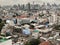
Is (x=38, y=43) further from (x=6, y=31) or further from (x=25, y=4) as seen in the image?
(x=25, y=4)

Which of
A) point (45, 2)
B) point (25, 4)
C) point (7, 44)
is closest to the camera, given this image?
point (7, 44)

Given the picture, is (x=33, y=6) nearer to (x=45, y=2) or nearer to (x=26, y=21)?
(x=45, y=2)

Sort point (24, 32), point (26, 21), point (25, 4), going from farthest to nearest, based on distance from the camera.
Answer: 1. point (25, 4)
2. point (26, 21)
3. point (24, 32)

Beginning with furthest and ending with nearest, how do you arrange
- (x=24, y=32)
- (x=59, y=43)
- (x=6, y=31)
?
(x=24, y=32)
(x=6, y=31)
(x=59, y=43)

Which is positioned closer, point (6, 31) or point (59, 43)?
point (59, 43)

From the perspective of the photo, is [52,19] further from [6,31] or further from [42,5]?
[42,5]

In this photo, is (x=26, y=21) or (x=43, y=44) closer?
(x=43, y=44)

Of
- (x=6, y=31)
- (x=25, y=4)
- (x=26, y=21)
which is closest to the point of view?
(x=6, y=31)

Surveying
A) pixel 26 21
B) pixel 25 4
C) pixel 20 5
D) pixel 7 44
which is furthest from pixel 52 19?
pixel 20 5

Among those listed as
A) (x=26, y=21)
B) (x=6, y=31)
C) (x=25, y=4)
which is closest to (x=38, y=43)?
(x=6, y=31)
